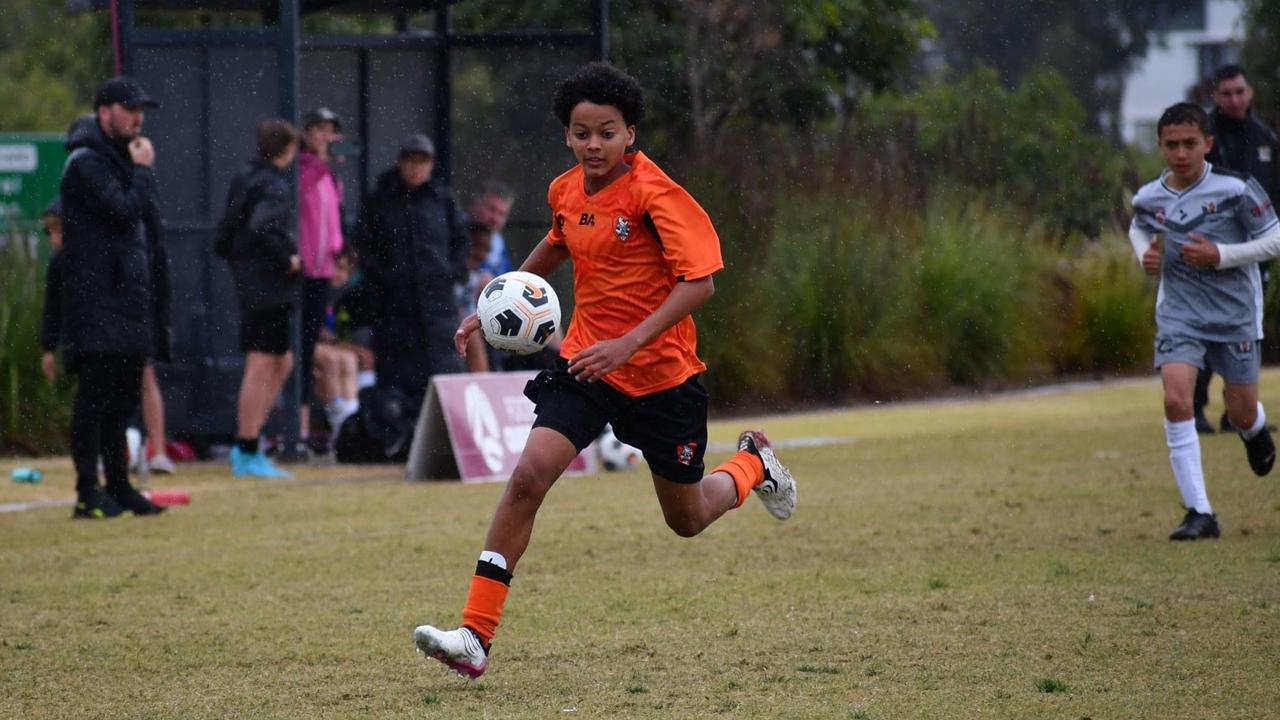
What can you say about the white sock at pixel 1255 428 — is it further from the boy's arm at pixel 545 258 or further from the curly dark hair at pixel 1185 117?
the boy's arm at pixel 545 258

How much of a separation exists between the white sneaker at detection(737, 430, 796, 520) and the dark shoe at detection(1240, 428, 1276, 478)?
110 inches

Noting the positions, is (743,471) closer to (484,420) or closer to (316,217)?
(484,420)

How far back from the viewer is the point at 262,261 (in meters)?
13.0

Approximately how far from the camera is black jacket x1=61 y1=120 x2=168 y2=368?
411 inches

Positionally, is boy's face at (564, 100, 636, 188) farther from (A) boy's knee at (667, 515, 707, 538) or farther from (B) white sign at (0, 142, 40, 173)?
(B) white sign at (0, 142, 40, 173)

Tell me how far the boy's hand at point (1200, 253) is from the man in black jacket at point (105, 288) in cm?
553

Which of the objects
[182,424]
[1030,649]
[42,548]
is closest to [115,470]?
[42,548]

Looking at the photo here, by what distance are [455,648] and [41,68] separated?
141 ft

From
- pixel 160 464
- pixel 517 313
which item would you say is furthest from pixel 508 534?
pixel 160 464

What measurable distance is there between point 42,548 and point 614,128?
4886 millimetres

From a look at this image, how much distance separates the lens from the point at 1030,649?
21.0 feet

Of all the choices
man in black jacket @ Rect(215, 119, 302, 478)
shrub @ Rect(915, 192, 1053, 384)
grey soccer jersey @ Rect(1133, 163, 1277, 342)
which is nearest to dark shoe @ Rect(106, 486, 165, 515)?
man in black jacket @ Rect(215, 119, 302, 478)

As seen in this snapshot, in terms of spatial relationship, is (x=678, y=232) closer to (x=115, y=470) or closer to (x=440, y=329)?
(x=115, y=470)

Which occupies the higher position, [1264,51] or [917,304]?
[1264,51]
